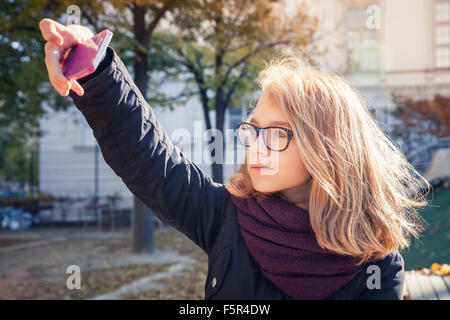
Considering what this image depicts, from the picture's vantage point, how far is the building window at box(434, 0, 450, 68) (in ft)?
33.7

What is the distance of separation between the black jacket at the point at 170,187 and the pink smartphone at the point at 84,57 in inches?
4.0

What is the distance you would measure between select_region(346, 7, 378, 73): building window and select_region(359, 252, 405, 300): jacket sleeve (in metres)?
8.15

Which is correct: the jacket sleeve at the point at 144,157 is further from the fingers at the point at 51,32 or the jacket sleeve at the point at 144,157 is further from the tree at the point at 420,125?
the tree at the point at 420,125

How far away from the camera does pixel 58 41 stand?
3.79ft

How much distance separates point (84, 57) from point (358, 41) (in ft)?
32.0

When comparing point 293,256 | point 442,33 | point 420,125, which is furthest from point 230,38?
point 293,256

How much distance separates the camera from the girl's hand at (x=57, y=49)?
3.75 feet

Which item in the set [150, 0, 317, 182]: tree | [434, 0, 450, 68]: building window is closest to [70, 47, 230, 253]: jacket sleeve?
[150, 0, 317, 182]: tree

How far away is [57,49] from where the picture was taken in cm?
117

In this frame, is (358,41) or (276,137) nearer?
(276,137)

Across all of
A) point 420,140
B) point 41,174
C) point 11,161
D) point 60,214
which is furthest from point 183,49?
point 11,161

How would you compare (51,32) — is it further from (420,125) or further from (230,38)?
(420,125)

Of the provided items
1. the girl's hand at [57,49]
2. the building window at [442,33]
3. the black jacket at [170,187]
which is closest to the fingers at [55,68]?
the girl's hand at [57,49]

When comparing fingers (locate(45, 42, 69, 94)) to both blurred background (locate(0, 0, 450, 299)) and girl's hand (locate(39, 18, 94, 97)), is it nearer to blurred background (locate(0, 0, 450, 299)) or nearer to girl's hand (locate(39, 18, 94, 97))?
girl's hand (locate(39, 18, 94, 97))
